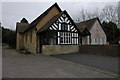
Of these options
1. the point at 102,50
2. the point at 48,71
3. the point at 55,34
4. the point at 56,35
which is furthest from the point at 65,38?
the point at 48,71

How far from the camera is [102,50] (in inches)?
690

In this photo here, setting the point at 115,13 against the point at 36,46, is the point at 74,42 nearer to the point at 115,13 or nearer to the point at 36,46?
the point at 36,46

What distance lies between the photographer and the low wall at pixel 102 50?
50.8 ft

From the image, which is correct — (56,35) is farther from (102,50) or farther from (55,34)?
(102,50)

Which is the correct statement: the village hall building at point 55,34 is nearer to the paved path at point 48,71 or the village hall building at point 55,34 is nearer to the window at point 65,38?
the window at point 65,38

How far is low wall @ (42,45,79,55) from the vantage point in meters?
19.1

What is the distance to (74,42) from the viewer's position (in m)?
22.5

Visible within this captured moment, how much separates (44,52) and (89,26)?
15.7 metres

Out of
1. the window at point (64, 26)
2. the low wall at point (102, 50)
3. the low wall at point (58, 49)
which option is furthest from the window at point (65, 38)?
the low wall at point (102, 50)

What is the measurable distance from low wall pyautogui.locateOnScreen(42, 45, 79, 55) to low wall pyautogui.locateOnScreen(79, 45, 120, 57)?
115cm

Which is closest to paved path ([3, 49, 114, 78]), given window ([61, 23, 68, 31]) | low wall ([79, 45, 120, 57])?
low wall ([79, 45, 120, 57])

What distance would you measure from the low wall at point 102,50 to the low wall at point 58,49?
3.77 ft

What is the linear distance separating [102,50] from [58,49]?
5755 millimetres

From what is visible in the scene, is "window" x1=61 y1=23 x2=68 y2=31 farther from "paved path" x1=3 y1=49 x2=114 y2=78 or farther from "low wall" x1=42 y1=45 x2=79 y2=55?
"paved path" x1=3 y1=49 x2=114 y2=78
